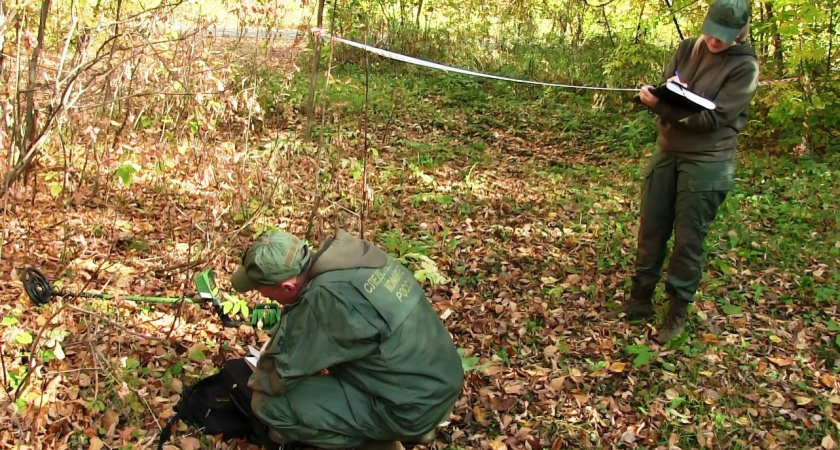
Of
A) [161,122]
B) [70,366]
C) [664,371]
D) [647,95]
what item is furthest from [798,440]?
[161,122]

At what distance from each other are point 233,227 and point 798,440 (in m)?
4.05

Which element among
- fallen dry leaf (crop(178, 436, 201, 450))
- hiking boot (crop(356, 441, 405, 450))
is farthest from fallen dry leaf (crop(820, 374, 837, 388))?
fallen dry leaf (crop(178, 436, 201, 450))

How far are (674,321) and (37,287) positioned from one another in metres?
3.80

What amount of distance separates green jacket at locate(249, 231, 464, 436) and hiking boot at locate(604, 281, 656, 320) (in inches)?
77.3

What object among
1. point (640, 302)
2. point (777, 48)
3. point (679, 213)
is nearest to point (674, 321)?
point (640, 302)

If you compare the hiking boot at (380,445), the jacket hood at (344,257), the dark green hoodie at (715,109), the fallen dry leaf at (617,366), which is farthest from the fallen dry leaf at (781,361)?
the jacket hood at (344,257)

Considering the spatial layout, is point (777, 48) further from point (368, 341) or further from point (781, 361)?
point (368, 341)

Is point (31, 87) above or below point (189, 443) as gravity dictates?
above

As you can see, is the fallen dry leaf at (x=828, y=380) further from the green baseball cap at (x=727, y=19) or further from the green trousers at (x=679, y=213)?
the green baseball cap at (x=727, y=19)

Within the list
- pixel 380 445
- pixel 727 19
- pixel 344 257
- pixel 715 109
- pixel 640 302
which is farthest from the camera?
pixel 640 302

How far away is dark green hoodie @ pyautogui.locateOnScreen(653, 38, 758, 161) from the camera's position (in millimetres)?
3779

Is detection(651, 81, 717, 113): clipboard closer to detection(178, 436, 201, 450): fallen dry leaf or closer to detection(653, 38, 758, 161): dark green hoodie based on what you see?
detection(653, 38, 758, 161): dark green hoodie

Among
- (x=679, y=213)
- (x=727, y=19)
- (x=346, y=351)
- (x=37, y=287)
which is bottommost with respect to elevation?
(x=37, y=287)

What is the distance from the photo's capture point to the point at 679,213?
4.09m
